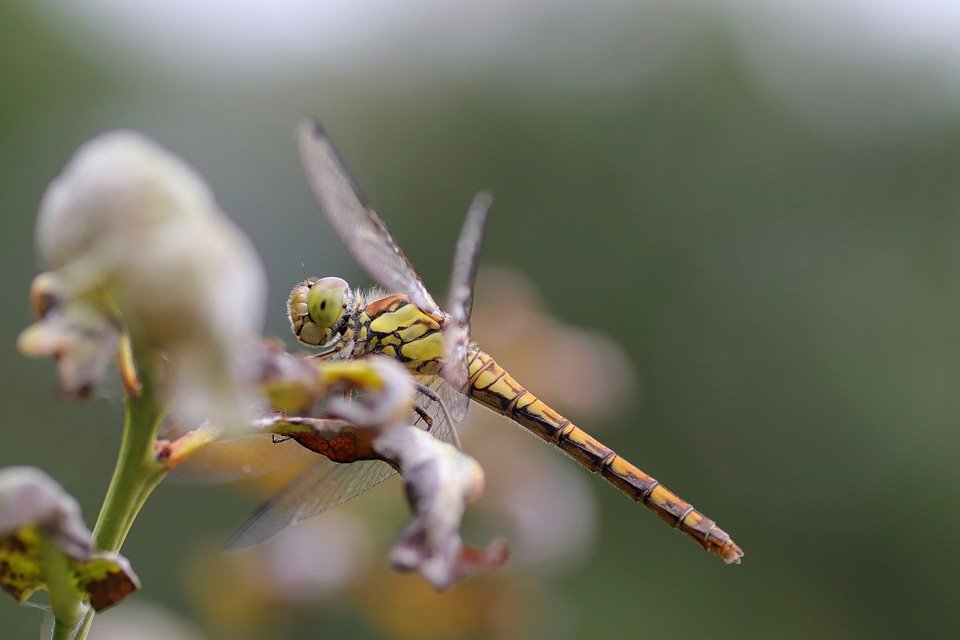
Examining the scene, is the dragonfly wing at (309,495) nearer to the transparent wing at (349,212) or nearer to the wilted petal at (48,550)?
the transparent wing at (349,212)

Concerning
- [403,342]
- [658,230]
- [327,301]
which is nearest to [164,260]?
[327,301]

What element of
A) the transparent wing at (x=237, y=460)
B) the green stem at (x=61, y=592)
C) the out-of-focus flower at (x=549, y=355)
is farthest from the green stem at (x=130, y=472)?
the out-of-focus flower at (x=549, y=355)

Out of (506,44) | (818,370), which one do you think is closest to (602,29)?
(506,44)

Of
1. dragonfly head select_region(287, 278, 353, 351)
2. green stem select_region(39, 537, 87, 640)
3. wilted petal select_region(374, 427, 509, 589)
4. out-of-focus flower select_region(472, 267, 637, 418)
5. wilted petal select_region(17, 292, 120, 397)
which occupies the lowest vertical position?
green stem select_region(39, 537, 87, 640)

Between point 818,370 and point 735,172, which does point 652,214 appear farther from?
point 818,370

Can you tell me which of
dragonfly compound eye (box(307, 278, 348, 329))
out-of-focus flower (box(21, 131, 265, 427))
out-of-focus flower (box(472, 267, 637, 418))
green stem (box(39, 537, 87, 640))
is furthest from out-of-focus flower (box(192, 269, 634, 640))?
out-of-focus flower (box(21, 131, 265, 427))

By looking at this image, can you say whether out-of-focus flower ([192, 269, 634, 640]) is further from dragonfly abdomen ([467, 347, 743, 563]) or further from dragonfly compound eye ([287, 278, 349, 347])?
dragonfly compound eye ([287, 278, 349, 347])
